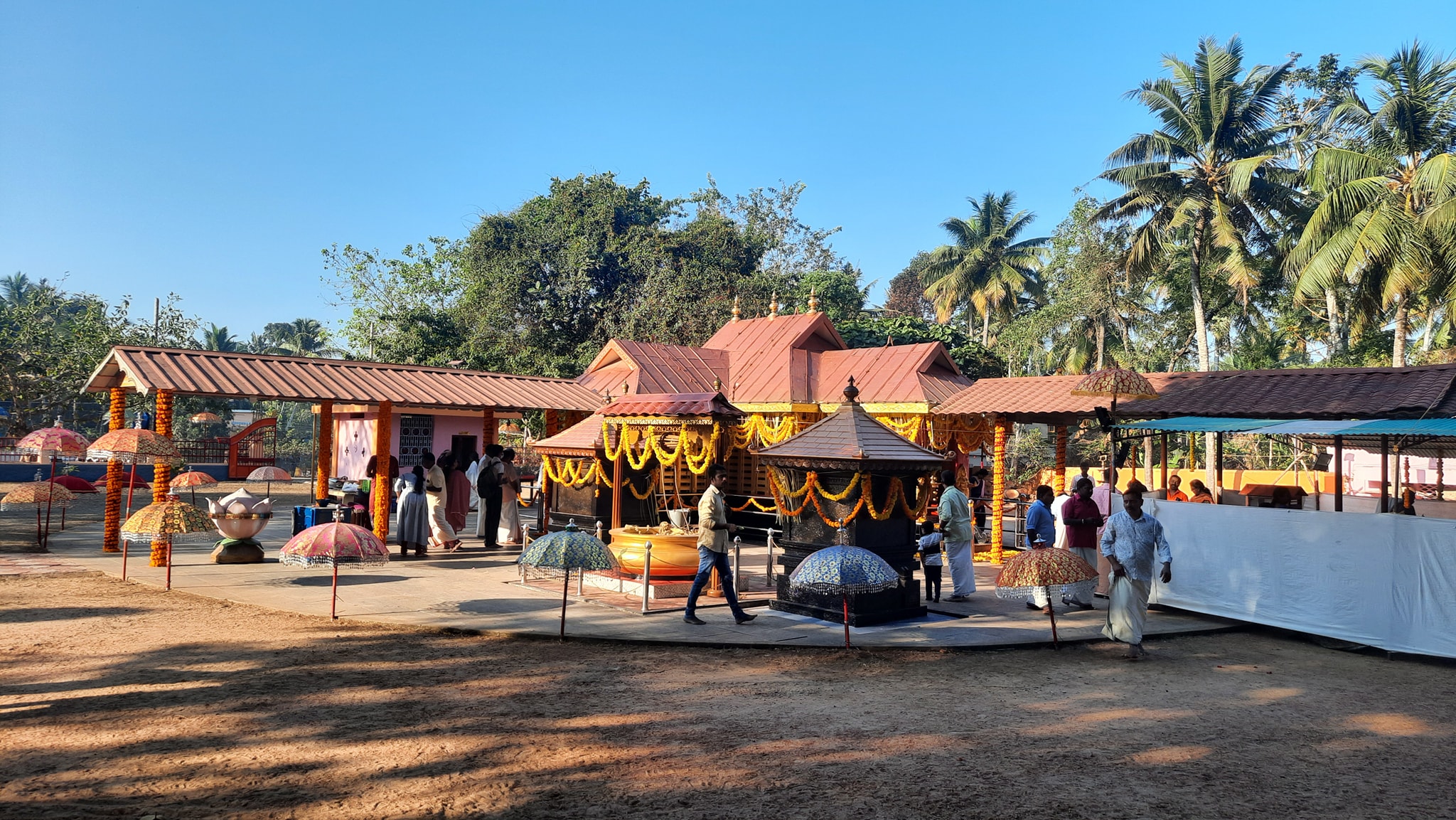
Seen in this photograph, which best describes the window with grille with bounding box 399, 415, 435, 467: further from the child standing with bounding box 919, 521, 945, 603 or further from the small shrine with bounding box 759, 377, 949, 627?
the child standing with bounding box 919, 521, 945, 603

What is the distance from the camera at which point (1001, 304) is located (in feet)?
140

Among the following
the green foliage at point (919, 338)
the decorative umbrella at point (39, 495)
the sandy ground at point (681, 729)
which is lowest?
the sandy ground at point (681, 729)

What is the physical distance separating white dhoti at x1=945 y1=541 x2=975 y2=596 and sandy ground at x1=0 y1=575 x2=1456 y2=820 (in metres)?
2.41

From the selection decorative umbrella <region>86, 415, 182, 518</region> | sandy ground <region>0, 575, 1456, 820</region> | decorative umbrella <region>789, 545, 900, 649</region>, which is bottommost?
sandy ground <region>0, 575, 1456, 820</region>

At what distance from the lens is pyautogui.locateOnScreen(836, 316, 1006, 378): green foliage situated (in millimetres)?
33344

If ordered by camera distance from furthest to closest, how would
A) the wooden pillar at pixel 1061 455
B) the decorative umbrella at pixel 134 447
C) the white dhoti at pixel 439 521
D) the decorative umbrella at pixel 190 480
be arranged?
the wooden pillar at pixel 1061 455, the white dhoti at pixel 439 521, the decorative umbrella at pixel 190 480, the decorative umbrella at pixel 134 447

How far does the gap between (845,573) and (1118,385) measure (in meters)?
7.28

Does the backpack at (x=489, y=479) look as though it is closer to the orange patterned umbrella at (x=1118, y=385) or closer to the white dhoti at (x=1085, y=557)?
the white dhoti at (x=1085, y=557)

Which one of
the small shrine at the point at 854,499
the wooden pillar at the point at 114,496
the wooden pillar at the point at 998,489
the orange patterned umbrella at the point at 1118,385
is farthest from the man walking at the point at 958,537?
the wooden pillar at the point at 114,496

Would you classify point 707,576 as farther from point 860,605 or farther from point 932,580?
point 932,580

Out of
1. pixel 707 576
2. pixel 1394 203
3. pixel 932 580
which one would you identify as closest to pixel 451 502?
pixel 707 576

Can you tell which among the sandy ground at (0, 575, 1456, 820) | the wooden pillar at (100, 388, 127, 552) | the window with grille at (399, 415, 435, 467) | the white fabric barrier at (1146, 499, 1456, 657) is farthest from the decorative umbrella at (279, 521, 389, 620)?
the window with grille at (399, 415, 435, 467)

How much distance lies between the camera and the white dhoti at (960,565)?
1159 centimetres

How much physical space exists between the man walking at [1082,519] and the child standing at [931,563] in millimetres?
1500
